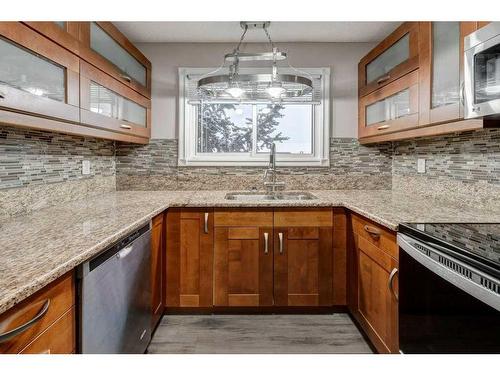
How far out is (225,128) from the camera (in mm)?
3283

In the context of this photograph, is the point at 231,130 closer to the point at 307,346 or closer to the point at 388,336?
the point at 307,346

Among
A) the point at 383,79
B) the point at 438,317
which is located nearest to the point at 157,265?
the point at 438,317

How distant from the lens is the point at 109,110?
2289 millimetres

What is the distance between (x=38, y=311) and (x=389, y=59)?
2441mm

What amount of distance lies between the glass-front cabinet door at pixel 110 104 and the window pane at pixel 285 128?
96 centimetres

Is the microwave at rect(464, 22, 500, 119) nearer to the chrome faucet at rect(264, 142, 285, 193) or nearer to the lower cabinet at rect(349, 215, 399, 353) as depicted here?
the lower cabinet at rect(349, 215, 399, 353)

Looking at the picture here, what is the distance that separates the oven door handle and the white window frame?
165 cm

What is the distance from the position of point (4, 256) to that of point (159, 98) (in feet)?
7.56

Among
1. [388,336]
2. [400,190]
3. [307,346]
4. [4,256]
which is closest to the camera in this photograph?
[4,256]

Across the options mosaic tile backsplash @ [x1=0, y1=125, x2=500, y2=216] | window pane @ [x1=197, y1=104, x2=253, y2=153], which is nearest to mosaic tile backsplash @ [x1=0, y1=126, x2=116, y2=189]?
mosaic tile backsplash @ [x1=0, y1=125, x2=500, y2=216]

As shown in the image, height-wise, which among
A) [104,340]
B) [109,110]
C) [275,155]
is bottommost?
[104,340]

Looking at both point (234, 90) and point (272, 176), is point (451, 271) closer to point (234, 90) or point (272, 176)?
point (234, 90)

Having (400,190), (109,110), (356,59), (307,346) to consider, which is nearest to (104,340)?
(307,346)

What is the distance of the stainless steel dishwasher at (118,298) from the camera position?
1.26 m
